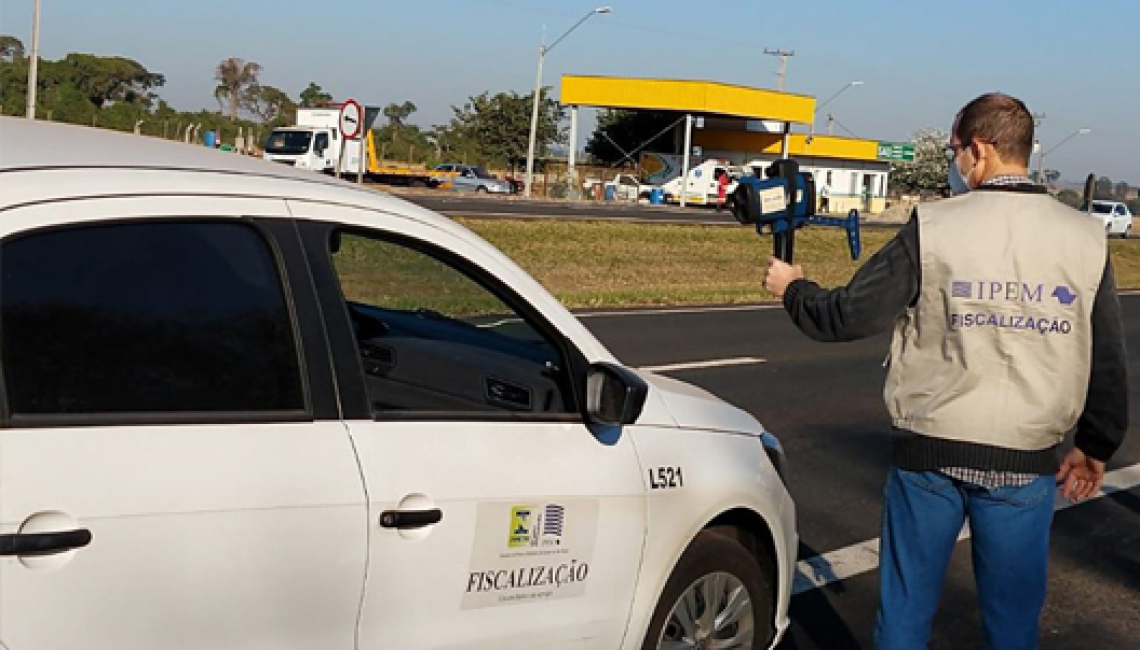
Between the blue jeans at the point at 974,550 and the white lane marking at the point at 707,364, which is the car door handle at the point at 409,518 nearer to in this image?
the blue jeans at the point at 974,550

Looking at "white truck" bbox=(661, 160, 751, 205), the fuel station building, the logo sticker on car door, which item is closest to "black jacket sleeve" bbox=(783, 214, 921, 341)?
the logo sticker on car door

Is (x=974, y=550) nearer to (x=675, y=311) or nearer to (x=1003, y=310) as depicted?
(x=1003, y=310)

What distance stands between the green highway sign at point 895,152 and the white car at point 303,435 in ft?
266

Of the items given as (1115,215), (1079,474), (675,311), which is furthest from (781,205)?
(1115,215)

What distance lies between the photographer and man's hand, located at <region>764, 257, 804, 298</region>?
3816mm

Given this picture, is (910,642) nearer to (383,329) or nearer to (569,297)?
(383,329)

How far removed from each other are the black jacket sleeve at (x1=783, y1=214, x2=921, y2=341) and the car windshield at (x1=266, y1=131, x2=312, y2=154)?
4429cm

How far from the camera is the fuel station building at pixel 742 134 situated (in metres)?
60.3

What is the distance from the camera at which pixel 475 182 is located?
55250 mm

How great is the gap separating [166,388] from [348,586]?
62 centimetres

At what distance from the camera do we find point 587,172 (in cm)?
6250

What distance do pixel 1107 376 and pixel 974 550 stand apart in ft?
1.97

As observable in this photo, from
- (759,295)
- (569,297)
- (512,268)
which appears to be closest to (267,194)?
(512,268)

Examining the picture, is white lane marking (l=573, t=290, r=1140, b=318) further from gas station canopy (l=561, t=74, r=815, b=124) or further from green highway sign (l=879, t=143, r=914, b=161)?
green highway sign (l=879, t=143, r=914, b=161)
